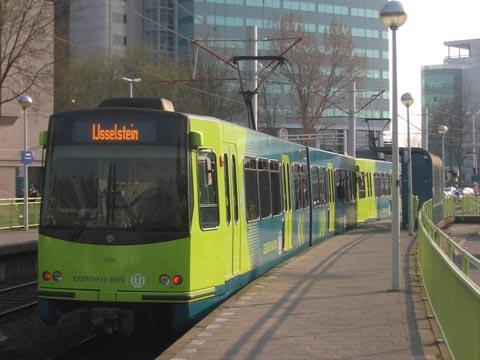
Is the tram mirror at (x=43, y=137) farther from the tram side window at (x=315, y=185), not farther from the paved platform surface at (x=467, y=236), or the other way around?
the paved platform surface at (x=467, y=236)

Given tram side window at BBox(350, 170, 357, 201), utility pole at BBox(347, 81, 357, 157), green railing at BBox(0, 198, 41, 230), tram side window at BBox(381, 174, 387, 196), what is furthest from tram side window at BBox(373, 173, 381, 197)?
green railing at BBox(0, 198, 41, 230)

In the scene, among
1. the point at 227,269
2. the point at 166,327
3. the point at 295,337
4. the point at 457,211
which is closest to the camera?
the point at 295,337

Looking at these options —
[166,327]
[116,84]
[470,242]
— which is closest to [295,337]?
[166,327]

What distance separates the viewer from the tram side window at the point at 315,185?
776 inches

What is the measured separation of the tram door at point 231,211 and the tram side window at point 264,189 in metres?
1.82

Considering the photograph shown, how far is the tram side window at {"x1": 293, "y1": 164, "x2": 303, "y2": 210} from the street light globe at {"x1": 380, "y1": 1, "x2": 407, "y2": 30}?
5.52 metres

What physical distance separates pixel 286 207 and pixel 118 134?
6624 mm

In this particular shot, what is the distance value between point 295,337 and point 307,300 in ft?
8.77

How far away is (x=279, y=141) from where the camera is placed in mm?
15203

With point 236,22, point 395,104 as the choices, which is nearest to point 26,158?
point 395,104

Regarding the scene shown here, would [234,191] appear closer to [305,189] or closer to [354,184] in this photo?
[305,189]

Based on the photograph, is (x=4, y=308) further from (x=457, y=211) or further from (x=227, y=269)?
(x=457, y=211)

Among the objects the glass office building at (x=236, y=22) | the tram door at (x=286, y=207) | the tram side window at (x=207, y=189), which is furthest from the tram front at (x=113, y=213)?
the glass office building at (x=236, y=22)

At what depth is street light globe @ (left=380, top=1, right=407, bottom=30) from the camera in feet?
38.9
